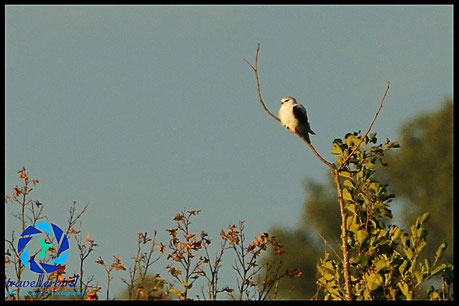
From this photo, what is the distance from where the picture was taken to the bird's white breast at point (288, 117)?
471 inches

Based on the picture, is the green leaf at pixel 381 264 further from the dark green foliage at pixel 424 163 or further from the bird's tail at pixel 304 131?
the dark green foliage at pixel 424 163

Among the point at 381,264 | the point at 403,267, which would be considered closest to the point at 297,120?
the point at 381,264

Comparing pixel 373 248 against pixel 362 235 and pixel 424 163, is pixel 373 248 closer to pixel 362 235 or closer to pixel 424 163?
pixel 362 235

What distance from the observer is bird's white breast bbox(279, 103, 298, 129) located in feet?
39.2

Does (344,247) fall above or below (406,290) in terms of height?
above

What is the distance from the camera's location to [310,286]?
1485 inches

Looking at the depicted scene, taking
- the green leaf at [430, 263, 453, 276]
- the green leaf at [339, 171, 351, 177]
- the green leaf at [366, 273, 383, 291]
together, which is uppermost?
the green leaf at [339, 171, 351, 177]

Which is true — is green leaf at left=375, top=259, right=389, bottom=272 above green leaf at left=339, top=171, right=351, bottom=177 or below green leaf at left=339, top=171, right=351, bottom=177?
below

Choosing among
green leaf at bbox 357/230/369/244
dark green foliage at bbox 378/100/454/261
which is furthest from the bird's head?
dark green foliage at bbox 378/100/454/261

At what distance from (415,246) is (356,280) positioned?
85 cm

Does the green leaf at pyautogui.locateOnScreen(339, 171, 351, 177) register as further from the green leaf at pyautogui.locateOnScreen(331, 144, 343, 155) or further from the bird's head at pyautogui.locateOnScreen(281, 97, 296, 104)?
the bird's head at pyautogui.locateOnScreen(281, 97, 296, 104)

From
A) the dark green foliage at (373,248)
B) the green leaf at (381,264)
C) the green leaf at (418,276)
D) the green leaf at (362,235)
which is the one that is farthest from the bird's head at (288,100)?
the green leaf at (418,276)

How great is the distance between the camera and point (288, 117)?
12.1 meters
